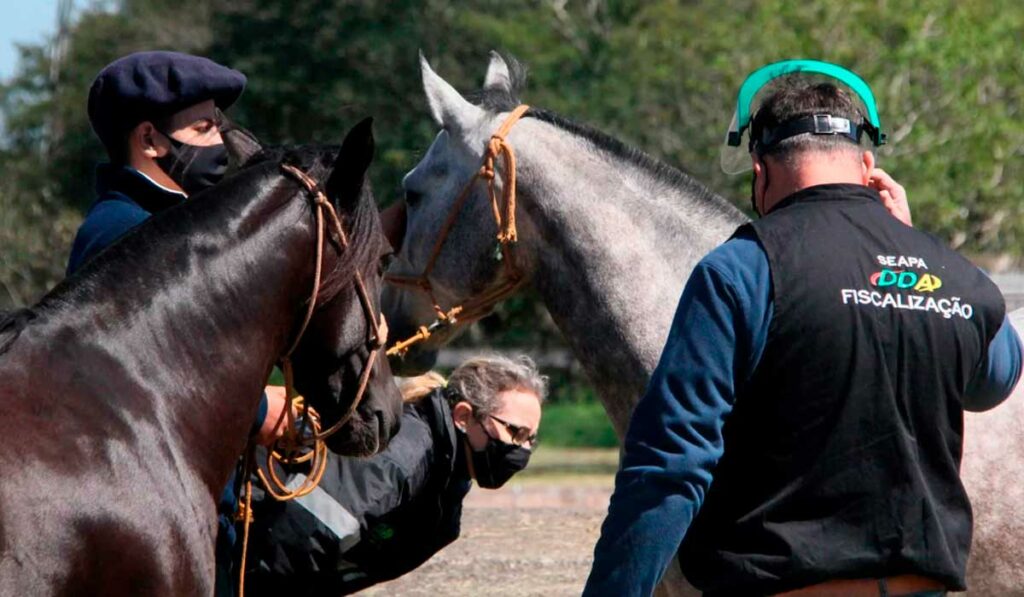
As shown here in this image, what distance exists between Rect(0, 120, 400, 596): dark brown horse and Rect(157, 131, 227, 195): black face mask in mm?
296

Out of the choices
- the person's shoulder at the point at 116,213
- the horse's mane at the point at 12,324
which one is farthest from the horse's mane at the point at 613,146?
the horse's mane at the point at 12,324

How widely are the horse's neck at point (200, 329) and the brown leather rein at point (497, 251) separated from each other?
118 cm

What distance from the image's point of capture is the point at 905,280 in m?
3.23

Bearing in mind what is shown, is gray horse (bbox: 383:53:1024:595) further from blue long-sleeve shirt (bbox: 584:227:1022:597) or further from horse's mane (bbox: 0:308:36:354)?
horse's mane (bbox: 0:308:36:354)

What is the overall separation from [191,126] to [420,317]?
137cm

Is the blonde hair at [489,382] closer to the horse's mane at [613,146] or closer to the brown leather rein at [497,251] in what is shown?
the brown leather rein at [497,251]

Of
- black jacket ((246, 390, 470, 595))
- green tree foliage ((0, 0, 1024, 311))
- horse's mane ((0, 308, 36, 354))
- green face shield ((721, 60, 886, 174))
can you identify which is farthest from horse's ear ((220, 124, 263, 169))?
green tree foliage ((0, 0, 1024, 311))

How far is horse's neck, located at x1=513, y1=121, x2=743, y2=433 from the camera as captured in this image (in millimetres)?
4789

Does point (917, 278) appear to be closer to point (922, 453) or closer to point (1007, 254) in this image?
point (922, 453)

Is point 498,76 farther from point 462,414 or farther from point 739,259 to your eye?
point 739,259

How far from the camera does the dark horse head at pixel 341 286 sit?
3.92m

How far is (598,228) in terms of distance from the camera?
15.9ft

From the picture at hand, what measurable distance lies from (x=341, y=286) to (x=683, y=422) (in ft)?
3.68

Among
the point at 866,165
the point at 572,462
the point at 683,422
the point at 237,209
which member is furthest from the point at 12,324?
the point at 572,462
